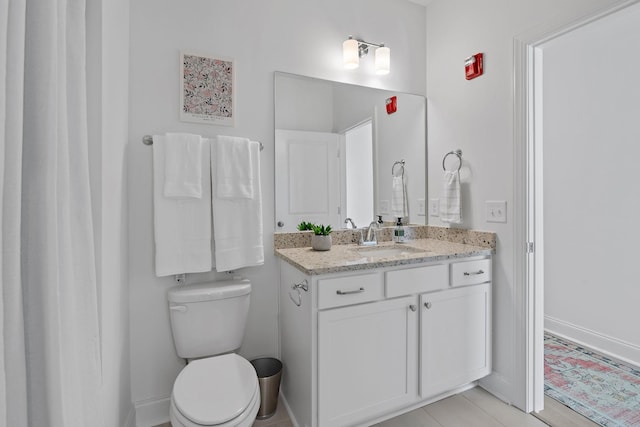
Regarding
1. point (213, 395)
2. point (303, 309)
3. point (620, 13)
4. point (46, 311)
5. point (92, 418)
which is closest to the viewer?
point (46, 311)

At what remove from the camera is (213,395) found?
1289mm

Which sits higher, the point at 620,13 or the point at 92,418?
the point at 620,13

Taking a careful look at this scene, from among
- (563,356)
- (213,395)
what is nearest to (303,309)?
(213,395)

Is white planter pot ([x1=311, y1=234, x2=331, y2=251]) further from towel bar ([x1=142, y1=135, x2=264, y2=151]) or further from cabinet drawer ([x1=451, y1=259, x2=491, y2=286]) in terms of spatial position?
towel bar ([x1=142, y1=135, x2=264, y2=151])

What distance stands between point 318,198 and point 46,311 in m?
1.60

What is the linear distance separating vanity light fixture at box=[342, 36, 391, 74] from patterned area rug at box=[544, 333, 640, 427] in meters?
2.32

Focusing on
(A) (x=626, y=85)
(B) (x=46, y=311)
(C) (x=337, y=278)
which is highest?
(A) (x=626, y=85)

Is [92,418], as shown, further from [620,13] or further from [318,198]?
[620,13]

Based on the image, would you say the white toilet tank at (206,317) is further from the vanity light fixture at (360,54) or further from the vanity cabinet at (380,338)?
the vanity light fixture at (360,54)

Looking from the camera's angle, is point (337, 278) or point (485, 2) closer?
point (337, 278)

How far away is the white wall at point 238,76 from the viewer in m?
1.66

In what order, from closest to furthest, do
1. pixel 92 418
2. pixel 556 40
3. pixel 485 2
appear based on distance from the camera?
pixel 92 418, pixel 556 40, pixel 485 2

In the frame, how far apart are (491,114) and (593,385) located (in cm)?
179

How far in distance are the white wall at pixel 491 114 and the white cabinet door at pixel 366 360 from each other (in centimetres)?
64
